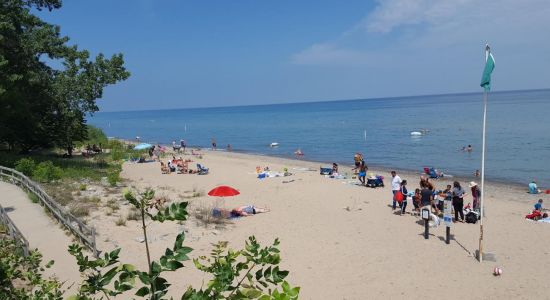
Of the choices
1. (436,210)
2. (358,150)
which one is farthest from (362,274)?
(358,150)

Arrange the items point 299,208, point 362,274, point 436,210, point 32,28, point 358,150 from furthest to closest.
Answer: point 358,150
point 32,28
point 299,208
point 436,210
point 362,274

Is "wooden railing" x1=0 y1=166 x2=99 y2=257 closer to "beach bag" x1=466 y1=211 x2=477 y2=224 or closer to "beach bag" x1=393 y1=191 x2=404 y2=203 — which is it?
"beach bag" x1=393 y1=191 x2=404 y2=203

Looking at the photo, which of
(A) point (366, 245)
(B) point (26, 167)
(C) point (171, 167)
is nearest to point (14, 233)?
(A) point (366, 245)

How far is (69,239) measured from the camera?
1072cm

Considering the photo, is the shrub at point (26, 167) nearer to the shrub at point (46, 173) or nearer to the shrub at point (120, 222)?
the shrub at point (46, 173)

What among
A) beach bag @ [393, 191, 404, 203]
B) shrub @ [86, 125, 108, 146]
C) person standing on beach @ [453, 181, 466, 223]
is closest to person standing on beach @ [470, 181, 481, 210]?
person standing on beach @ [453, 181, 466, 223]

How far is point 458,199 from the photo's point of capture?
1458 cm

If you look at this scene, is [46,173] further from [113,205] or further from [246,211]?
[246,211]

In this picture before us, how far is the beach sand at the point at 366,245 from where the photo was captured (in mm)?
9734

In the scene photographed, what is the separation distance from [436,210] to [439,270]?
4.97 m

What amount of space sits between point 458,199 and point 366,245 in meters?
4.15

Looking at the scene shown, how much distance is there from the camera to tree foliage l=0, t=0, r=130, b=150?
2091 centimetres

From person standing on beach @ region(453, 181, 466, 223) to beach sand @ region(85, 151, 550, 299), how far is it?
2.09ft

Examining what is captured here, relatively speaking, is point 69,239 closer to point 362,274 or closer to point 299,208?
point 362,274
